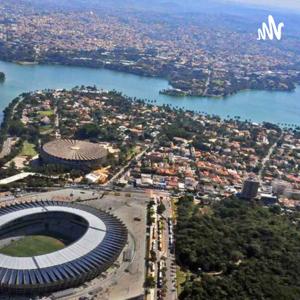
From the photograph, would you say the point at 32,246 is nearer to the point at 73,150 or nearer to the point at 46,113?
the point at 73,150

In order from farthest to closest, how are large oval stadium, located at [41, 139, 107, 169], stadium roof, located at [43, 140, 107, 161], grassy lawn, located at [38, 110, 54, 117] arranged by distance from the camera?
grassy lawn, located at [38, 110, 54, 117] < stadium roof, located at [43, 140, 107, 161] < large oval stadium, located at [41, 139, 107, 169]

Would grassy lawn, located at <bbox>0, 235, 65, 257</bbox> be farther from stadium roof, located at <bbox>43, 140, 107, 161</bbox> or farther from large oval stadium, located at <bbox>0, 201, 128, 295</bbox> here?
stadium roof, located at <bbox>43, 140, 107, 161</bbox>

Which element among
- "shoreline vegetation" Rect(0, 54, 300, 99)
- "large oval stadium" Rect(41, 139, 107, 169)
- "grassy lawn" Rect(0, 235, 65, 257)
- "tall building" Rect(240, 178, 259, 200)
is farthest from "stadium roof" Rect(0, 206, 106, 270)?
"shoreline vegetation" Rect(0, 54, 300, 99)

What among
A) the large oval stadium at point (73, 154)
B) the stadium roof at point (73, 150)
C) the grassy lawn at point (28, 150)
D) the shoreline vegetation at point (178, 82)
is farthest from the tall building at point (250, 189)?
the shoreline vegetation at point (178, 82)

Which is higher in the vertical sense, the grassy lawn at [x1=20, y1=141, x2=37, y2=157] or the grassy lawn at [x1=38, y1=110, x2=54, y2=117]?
the grassy lawn at [x1=38, y1=110, x2=54, y2=117]

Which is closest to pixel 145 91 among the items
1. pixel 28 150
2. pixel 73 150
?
pixel 28 150
